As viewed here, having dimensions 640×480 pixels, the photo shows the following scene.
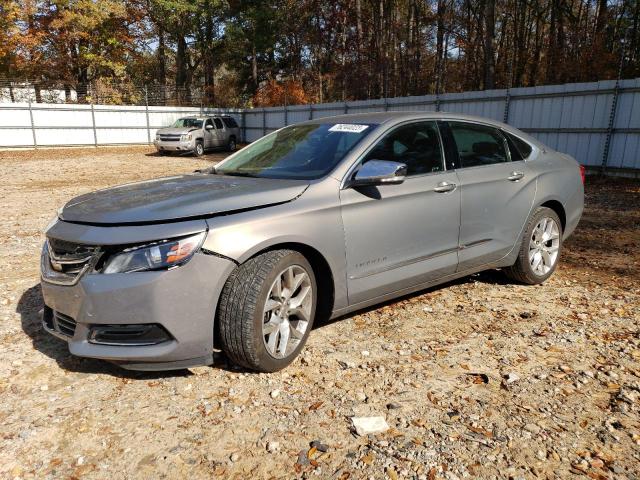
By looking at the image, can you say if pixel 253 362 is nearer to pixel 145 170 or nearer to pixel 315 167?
pixel 315 167

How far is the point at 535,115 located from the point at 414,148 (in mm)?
11517

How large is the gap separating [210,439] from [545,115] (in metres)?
13.6

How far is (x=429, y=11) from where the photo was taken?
32.2 metres

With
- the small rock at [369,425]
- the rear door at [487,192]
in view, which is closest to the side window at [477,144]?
the rear door at [487,192]

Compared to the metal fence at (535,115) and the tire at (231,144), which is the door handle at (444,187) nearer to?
the metal fence at (535,115)

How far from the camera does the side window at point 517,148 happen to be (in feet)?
15.2

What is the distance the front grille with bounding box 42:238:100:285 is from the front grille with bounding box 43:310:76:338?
0.73 ft

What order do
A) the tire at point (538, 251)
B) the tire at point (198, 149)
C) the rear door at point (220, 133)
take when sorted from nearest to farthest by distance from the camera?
1. the tire at point (538, 251)
2. the tire at point (198, 149)
3. the rear door at point (220, 133)

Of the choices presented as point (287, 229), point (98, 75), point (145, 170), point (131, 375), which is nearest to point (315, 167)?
point (287, 229)

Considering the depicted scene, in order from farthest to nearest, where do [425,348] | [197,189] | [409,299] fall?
[409,299] < [425,348] < [197,189]

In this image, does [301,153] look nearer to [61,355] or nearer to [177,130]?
[61,355]

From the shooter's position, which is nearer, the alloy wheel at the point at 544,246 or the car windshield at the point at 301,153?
the car windshield at the point at 301,153

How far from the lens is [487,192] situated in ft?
13.8

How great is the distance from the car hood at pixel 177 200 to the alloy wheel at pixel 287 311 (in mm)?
485
